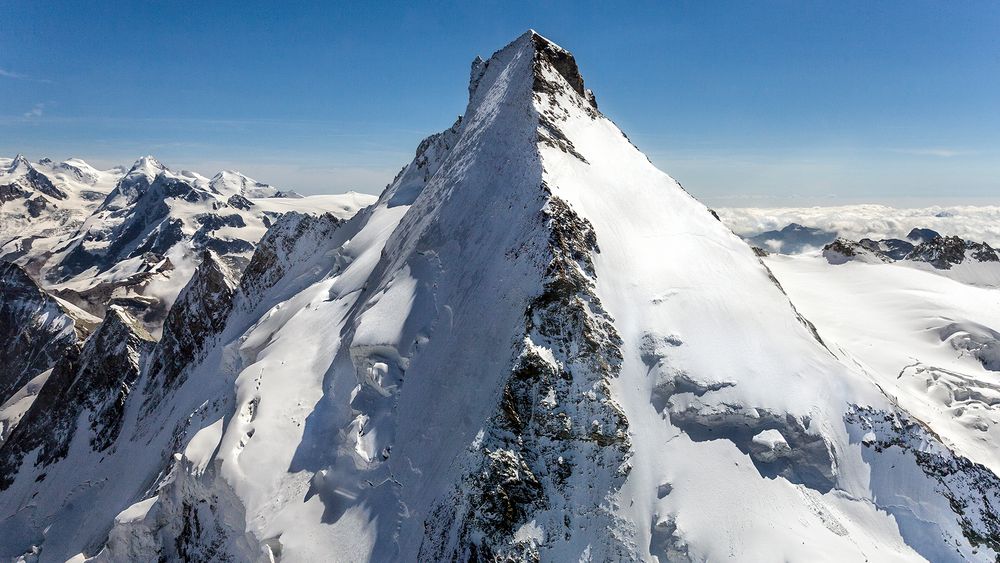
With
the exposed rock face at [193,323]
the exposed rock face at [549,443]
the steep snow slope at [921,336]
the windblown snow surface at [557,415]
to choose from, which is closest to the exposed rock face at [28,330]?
the exposed rock face at [193,323]

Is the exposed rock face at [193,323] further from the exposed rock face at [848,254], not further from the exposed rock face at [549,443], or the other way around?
the exposed rock face at [848,254]

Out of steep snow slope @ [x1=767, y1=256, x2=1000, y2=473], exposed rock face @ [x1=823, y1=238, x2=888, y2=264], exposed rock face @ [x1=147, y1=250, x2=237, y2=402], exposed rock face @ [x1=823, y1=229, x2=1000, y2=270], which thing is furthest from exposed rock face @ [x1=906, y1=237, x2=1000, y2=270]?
exposed rock face @ [x1=147, y1=250, x2=237, y2=402]

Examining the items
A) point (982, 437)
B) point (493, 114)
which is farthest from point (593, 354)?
point (982, 437)

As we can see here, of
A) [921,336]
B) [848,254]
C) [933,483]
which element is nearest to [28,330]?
[933,483]

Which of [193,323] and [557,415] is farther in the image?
[193,323]

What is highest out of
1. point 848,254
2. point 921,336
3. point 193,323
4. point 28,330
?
point 848,254

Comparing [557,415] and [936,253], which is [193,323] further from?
[936,253]

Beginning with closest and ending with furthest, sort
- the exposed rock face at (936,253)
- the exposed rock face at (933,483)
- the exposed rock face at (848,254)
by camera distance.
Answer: the exposed rock face at (933,483)
the exposed rock face at (936,253)
the exposed rock face at (848,254)

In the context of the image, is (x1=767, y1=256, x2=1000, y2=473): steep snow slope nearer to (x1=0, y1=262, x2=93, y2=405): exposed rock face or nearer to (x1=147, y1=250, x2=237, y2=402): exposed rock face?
(x1=147, y1=250, x2=237, y2=402): exposed rock face
